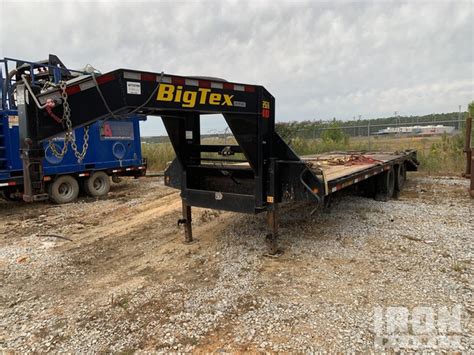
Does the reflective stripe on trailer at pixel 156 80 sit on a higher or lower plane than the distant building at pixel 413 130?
higher

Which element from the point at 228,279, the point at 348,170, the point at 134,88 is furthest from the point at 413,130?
the point at 134,88

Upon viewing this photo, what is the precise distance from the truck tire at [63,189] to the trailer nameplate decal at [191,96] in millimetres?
6755

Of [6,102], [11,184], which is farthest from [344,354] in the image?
[6,102]

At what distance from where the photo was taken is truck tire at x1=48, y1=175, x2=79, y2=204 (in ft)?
31.0

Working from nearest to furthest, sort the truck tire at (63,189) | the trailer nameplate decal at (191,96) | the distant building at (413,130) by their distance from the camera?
the trailer nameplate decal at (191,96)
the truck tire at (63,189)
the distant building at (413,130)

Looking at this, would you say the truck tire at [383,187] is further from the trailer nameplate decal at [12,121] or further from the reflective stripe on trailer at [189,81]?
the trailer nameplate decal at [12,121]

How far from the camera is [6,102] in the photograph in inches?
337

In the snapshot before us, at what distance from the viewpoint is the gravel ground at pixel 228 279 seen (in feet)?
10.9

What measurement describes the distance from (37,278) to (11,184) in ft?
15.1

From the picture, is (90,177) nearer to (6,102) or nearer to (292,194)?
(6,102)

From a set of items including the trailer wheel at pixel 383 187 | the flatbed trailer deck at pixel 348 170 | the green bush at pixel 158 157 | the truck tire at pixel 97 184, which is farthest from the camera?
the green bush at pixel 158 157

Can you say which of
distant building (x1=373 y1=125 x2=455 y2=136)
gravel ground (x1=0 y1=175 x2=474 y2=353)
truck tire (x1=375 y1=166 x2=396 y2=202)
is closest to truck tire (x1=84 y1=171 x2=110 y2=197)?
gravel ground (x1=0 y1=175 x2=474 y2=353)
